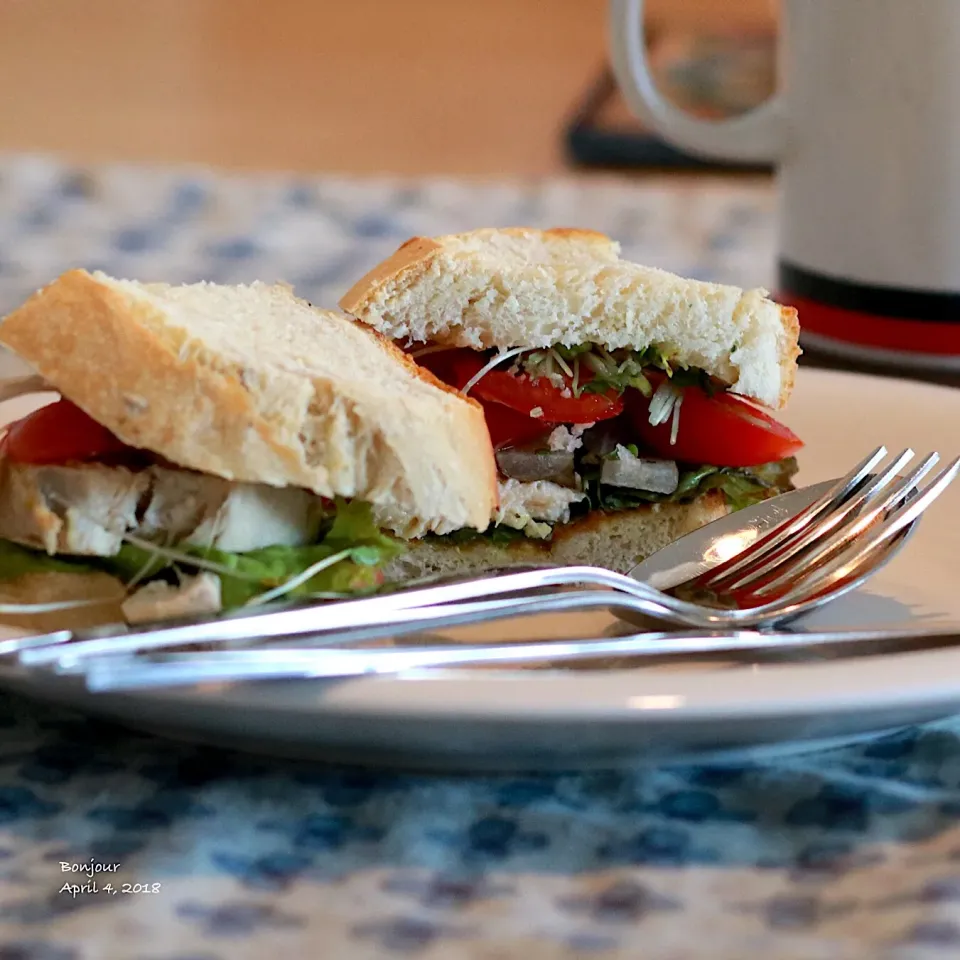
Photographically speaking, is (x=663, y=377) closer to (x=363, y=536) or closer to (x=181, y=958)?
(x=363, y=536)

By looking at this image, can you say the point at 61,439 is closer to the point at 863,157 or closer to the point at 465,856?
the point at 465,856

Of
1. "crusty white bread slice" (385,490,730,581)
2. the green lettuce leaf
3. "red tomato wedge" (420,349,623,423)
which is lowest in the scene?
"crusty white bread slice" (385,490,730,581)

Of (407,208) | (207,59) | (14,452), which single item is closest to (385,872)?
(14,452)

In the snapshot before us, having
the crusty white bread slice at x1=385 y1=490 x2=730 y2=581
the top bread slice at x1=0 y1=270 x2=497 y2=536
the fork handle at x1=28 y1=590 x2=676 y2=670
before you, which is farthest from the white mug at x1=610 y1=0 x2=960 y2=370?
the fork handle at x1=28 y1=590 x2=676 y2=670

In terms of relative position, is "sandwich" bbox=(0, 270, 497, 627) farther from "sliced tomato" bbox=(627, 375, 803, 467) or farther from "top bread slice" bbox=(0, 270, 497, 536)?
"sliced tomato" bbox=(627, 375, 803, 467)

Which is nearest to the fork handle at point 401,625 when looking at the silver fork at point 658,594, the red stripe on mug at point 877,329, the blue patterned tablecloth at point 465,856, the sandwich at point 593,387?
the silver fork at point 658,594

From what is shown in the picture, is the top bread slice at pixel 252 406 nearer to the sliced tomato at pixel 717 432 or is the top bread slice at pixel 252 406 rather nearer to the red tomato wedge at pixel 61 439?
the red tomato wedge at pixel 61 439

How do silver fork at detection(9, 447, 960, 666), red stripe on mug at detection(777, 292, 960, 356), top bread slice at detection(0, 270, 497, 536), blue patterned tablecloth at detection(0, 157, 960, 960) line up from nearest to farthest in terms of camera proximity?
blue patterned tablecloth at detection(0, 157, 960, 960), silver fork at detection(9, 447, 960, 666), top bread slice at detection(0, 270, 497, 536), red stripe on mug at detection(777, 292, 960, 356)
